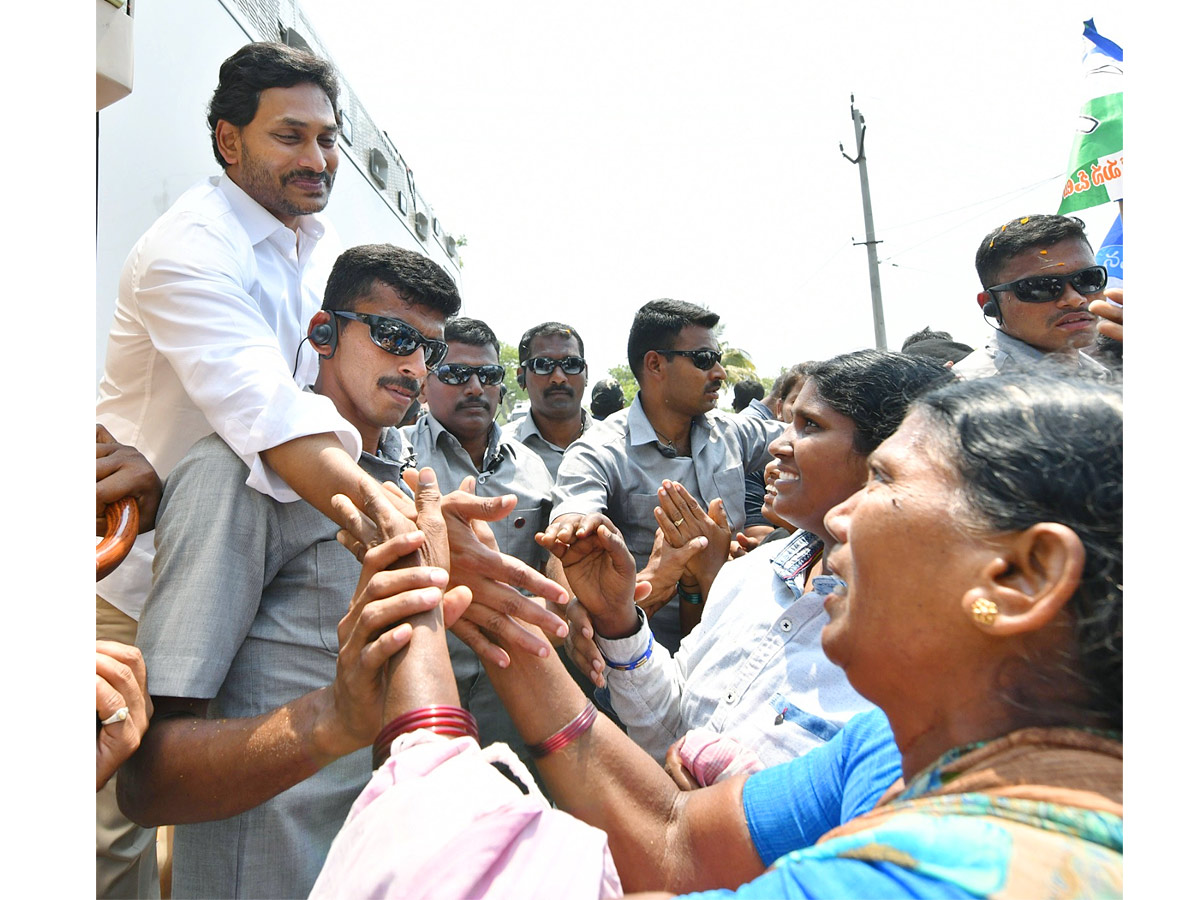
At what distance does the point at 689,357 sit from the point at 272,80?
227cm

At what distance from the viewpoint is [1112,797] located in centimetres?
95

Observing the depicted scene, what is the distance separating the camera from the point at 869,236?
14.0m

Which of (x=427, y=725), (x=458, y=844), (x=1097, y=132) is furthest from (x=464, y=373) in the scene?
(x=458, y=844)

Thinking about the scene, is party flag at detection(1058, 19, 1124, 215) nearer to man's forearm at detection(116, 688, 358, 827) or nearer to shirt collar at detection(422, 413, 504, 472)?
shirt collar at detection(422, 413, 504, 472)

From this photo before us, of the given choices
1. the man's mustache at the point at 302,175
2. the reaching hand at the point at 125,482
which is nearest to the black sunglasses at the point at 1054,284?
the man's mustache at the point at 302,175

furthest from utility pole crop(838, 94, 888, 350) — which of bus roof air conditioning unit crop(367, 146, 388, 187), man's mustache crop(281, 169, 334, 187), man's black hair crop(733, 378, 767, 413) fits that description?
man's mustache crop(281, 169, 334, 187)

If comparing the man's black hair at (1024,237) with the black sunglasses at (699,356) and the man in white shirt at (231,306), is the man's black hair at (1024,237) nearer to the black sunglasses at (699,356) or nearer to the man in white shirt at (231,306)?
the black sunglasses at (699,356)

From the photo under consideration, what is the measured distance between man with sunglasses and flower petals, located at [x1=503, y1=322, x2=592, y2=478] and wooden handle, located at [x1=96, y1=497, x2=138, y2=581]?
2.82 metres

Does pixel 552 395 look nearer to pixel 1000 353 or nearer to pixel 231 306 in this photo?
pixel 1000 353

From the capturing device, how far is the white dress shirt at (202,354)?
2.03 m

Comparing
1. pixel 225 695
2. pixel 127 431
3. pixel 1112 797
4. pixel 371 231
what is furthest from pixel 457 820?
pixel 371 231

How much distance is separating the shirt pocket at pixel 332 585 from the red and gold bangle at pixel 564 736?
58cm

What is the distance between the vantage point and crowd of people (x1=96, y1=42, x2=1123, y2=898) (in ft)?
3.44

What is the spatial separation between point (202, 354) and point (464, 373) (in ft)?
6.43
